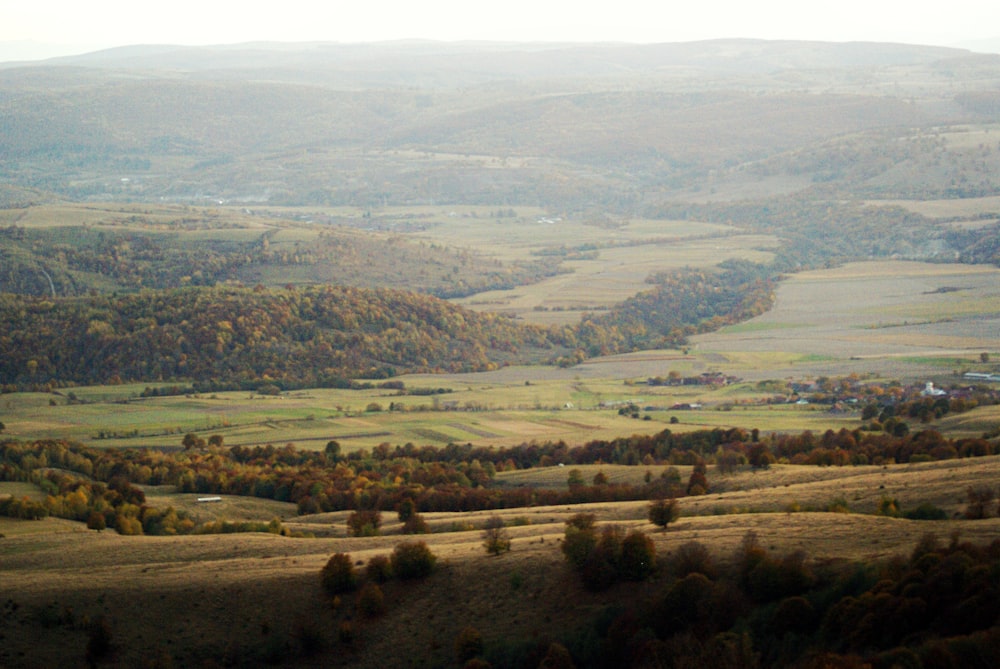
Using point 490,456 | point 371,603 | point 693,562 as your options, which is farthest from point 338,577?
point 490,456

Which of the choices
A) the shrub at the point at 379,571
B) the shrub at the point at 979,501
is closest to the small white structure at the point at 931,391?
the shrub at the point at 979,501

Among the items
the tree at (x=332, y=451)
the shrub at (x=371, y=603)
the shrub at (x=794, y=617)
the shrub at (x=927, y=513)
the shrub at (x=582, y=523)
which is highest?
the shrub at (x=794, y=617)

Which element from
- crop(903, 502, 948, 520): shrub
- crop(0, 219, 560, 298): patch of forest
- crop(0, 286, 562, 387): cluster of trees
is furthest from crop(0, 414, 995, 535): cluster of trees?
crop(0, 219, 560, 298): patch of forest

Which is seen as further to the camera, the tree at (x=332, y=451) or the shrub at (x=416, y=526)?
the tree at (x=332, y=451)

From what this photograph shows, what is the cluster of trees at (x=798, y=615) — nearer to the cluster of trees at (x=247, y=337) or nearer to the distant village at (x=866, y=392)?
the distant village at (x=866, y=392)

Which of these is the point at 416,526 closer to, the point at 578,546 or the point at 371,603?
the point at 371,603

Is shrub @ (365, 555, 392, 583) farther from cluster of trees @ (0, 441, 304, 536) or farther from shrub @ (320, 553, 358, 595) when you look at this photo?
cluster of trees @ (0, 441, 304, 536)
